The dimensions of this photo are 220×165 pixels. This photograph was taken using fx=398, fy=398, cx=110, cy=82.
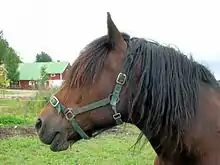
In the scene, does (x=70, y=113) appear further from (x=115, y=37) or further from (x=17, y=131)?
(x=17, y=131)

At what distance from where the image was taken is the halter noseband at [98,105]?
237 centimetres

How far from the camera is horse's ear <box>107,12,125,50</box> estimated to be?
237 cm

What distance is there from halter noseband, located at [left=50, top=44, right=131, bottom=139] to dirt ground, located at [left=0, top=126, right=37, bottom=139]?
907 cm

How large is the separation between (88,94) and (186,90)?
596mm

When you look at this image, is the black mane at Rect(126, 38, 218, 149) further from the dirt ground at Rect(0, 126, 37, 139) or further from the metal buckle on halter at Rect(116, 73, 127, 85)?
the dirt ground at Rect(0, 126, 37, 139)

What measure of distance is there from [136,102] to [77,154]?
6396mm

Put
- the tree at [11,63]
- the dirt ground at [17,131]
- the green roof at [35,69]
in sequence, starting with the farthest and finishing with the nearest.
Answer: the green roof at [35,69] < the tree at [11,63] < the dirt ground at [17,131]

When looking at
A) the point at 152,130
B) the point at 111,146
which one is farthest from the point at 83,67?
the point at 111,146

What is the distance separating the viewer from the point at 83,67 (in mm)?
2436

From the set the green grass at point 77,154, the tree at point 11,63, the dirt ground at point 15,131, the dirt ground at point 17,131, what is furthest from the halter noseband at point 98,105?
the tree at point 11,63

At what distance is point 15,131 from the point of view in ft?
39.8

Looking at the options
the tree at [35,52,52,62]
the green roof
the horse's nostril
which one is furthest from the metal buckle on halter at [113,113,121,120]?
the tree at [35,52,52,62]

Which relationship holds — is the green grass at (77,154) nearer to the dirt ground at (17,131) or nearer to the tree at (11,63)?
the dirt ground at (17,131)

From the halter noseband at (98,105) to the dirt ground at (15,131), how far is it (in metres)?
9.07
